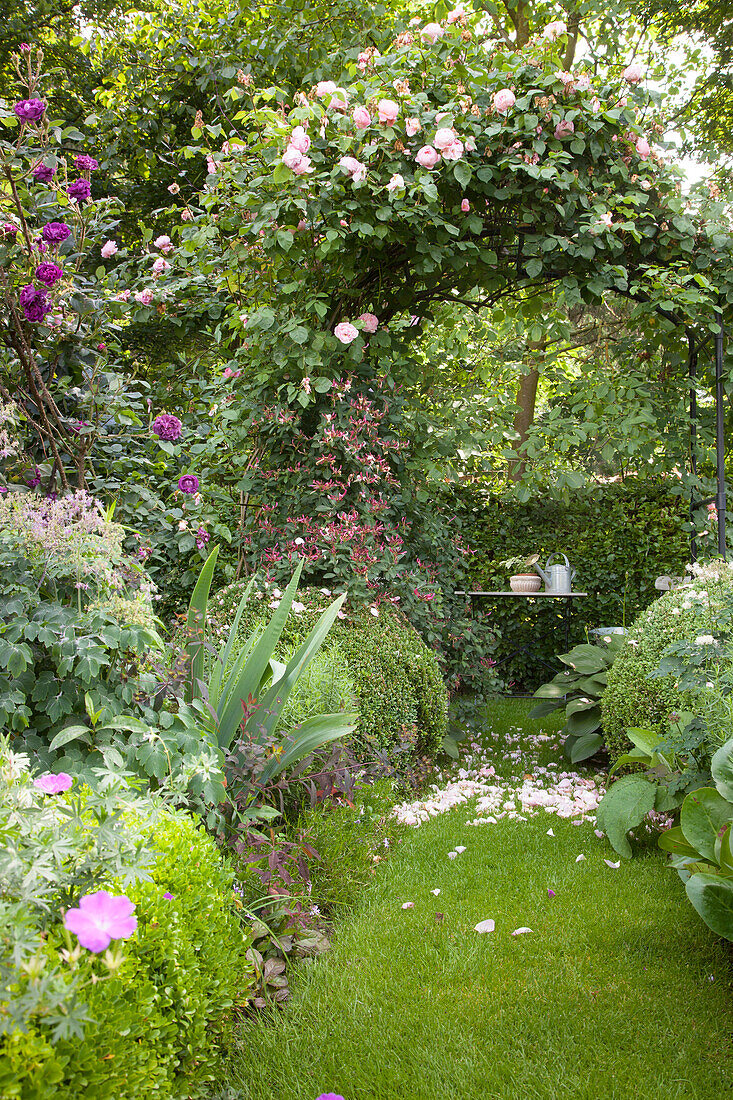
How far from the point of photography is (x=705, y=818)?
1.84 meters

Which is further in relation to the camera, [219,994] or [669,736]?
[669,736]

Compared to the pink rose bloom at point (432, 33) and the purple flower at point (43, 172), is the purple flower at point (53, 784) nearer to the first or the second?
the purple flower at point (43, 172)

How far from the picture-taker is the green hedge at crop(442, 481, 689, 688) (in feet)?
19.9

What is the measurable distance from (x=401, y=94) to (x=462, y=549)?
8.03 feet

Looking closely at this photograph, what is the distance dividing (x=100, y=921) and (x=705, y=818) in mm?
1473

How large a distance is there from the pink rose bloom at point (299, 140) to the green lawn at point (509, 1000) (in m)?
2.86

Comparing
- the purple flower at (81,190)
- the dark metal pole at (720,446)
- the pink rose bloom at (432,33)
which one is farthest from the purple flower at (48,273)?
the dark metal pole at (720,446)

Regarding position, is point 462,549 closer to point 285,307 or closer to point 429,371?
point 429,371

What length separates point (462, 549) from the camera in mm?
4688

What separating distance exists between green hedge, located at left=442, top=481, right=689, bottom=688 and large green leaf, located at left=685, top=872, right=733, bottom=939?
4.39m

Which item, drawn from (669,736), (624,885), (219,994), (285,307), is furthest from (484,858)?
(285,307)

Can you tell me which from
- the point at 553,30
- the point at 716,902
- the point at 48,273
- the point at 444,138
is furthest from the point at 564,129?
the point at 716,902

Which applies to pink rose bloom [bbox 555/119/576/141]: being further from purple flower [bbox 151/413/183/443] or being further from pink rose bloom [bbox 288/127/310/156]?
purple flower [bbox 151/413/183/443]

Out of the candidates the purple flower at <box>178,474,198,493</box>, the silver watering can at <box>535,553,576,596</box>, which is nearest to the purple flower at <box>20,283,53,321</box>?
→ the purple flower at <box>178,474,198,493</box>
